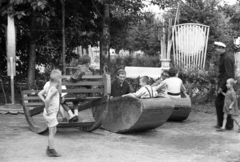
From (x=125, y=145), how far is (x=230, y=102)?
8.73 feet

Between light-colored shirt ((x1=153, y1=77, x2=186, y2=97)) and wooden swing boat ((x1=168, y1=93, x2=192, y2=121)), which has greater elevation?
light-colored shirt ((x1=153, y1=77, x2=186, y2=97))

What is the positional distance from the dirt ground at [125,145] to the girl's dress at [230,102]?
40cm

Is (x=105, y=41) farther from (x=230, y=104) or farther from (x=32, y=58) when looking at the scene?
(x=230, y=104)

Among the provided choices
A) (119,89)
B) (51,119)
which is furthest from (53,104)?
(119,89)

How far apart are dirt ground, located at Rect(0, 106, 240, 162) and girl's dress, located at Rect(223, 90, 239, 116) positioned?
0.40m

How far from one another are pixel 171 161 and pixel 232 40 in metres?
12.5

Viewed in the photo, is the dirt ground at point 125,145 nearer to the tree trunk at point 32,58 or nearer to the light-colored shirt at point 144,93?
the light-colored shirt at point 144,93

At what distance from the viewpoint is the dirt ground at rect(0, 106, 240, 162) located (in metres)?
6.08

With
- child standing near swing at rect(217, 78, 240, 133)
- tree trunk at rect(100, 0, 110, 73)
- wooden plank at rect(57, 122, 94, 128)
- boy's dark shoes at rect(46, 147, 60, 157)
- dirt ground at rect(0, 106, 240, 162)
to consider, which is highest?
tree trunk at rect(100, 0, 110, 73)

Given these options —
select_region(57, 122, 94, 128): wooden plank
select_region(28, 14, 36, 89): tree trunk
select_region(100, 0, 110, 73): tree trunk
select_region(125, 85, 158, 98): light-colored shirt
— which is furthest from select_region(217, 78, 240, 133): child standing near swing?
select_region(28, 14, 36, 89): tree trunk

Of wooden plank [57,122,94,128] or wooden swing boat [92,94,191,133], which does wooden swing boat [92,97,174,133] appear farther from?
wooden plank [57,122,94,128]

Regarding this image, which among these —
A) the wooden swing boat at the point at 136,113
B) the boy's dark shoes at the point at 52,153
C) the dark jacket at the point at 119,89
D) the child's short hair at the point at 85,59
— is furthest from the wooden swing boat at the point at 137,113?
the boy's dark shoes at the point at 52,153

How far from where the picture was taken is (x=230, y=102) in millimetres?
8539

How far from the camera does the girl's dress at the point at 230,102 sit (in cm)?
851
